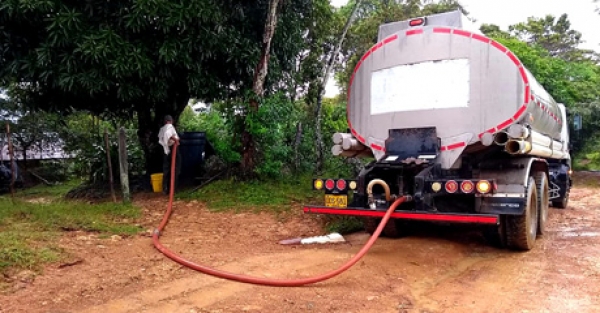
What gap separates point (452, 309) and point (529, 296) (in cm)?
85

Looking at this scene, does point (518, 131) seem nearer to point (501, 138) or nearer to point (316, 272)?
point (501, 138)

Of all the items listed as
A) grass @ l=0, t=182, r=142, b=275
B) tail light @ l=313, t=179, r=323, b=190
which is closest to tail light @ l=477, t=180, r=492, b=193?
tail light @ l=313, t=179, r=323, b=190

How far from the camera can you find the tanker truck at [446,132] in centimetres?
522

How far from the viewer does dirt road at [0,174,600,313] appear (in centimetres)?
379

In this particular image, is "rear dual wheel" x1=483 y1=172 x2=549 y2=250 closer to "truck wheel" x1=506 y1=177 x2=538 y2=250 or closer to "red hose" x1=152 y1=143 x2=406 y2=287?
"truck wheel" x1=506 y1=177 x2=538 y2=250

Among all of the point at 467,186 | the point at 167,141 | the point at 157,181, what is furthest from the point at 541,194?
the point at 157,181

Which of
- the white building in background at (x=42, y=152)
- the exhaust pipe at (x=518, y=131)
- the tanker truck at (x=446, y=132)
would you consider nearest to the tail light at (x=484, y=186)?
the tanker truck at (x=446, y=132)

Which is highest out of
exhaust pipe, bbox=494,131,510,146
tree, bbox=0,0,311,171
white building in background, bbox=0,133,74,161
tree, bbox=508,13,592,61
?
tree, bbox=508,13,592,61

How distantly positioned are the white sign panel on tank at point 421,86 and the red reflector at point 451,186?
3.37 ft

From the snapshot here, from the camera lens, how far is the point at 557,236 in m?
6.89

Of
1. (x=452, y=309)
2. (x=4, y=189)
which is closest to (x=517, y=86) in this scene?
(x=452, y=309)

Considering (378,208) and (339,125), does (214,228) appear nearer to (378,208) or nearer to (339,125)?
(378,208)

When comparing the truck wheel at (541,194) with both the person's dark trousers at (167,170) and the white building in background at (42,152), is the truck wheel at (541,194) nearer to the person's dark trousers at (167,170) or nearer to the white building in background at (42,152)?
the person's dark trousers at (167,170)

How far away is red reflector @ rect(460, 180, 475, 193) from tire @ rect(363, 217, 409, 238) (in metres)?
1.47
